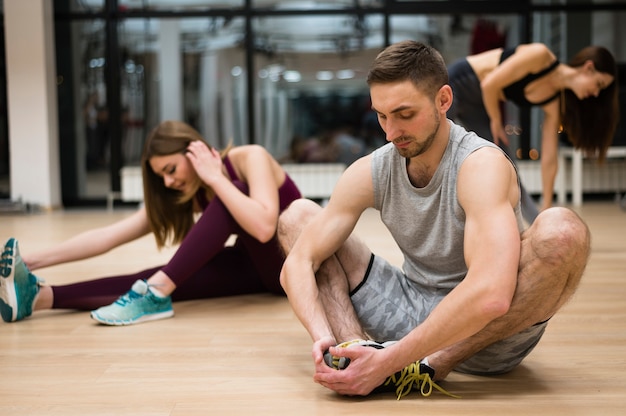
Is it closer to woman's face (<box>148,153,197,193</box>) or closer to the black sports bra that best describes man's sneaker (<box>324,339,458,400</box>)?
woman's face (<box>148,153,197,193</box>)

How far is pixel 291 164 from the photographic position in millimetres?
7363

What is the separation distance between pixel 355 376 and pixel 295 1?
620cm

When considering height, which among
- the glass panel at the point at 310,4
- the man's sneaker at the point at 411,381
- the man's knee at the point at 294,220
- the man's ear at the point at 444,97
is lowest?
the man's sneaker at the point at 411,381

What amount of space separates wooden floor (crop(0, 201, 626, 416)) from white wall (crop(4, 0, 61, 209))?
4866 mm

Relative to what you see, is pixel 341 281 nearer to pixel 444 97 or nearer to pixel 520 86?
pixel 444 97

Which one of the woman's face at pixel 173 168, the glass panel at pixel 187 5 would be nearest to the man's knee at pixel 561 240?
the woman's face at pixel 173 168

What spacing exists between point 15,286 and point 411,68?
142 cm

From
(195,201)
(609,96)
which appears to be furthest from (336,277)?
(609,96)

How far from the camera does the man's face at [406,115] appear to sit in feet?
4.63

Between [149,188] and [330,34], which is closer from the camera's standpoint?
[149,188]

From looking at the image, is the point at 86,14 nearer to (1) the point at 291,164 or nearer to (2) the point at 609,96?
(1) the point at 291,164

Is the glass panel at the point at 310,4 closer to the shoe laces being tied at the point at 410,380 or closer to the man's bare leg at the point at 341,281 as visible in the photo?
the man's bare leg at the point at 341,281

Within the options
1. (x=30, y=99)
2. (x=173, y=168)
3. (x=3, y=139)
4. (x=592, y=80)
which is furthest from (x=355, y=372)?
(x=3, y=139)

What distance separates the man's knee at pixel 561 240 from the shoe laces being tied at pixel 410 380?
0.34m
